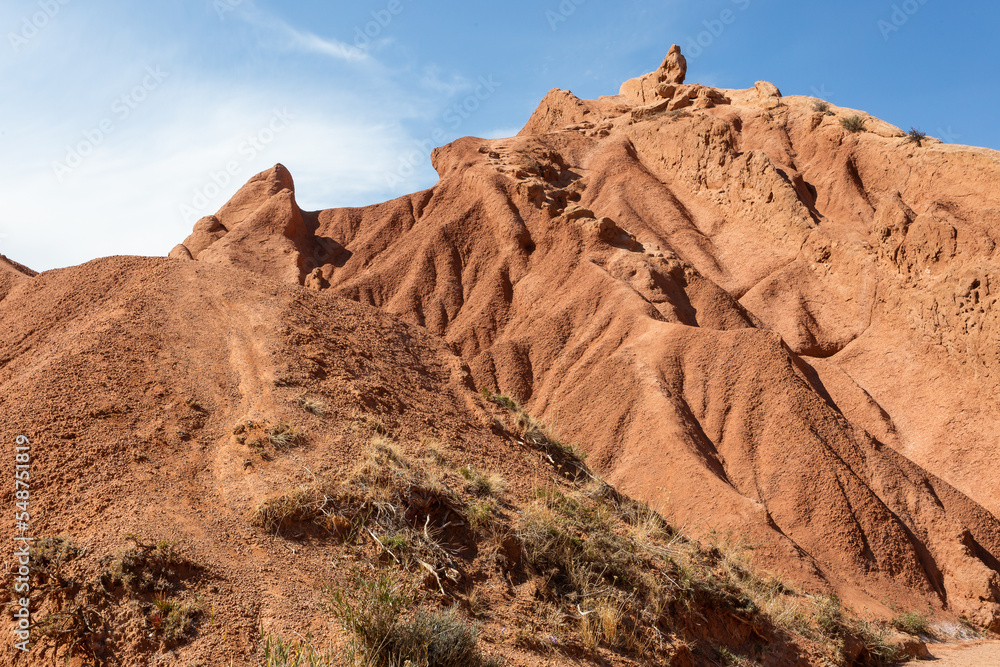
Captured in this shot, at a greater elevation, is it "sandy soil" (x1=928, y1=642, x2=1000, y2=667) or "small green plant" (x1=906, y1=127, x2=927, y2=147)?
"small green plant" (x1=906, y1=127, x2=927, y2=147)

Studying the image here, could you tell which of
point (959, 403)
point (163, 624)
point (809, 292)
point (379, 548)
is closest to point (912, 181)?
point (809, 292)

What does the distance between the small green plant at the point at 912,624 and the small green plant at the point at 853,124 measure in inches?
1091

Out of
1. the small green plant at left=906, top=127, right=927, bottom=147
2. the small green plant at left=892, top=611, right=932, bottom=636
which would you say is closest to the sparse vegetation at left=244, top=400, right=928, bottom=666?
the small green plant at left=892, top=611, right=932, bottom=636

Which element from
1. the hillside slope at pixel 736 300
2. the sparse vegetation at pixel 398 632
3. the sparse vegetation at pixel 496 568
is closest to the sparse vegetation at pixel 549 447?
the sparse vegetation at pixel 496 568

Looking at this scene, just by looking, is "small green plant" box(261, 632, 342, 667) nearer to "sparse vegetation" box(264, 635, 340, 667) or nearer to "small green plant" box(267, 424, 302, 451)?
"sparse vegetation" box(264, 635, 340, 667)

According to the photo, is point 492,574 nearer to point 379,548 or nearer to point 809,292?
point 379,548

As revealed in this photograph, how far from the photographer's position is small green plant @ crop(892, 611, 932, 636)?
14750mm

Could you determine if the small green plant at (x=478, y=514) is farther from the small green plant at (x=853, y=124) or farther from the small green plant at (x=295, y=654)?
the small green plant at (x=853, y=124)

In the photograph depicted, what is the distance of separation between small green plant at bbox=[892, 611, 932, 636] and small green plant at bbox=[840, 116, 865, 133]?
1091 inches

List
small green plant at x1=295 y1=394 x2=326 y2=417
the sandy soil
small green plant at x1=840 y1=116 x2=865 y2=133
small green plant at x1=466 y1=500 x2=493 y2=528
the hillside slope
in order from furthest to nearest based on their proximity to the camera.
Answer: small green plant at x1=840 y1=116 x2=865 y2=133 → the hillside slope → the sandy soil → small green plant at x1=295 y1=394 x2=326 y2=417 → small green plant at x1=466 y1=500 x2=493 y2=528

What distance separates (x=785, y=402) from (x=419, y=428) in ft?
48.2

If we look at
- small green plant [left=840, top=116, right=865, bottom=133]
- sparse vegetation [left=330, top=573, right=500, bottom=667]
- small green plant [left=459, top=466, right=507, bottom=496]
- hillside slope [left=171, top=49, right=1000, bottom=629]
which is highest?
small green plant [left=840, top=116, right=865, bottom=133]

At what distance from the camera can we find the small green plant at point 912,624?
48.4ft

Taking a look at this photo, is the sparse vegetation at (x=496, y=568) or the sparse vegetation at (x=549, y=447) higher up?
the sparse vegetation at (x=549, y=447)
